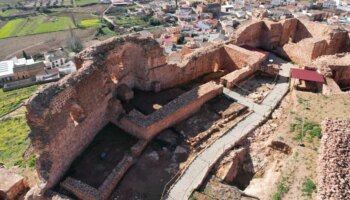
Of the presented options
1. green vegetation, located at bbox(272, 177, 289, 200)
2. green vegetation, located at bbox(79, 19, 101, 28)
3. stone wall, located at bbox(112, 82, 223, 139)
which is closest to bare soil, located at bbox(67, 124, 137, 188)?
stone wall, located at bbox(112, 82, 223, 139)

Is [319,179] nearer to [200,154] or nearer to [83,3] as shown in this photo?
[200,154]

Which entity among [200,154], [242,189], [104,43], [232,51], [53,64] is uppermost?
[104,43]

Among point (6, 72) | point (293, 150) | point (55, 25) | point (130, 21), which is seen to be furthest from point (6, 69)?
point (293, 150)

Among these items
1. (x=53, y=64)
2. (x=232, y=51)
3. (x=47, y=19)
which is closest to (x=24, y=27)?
(x=47, y=19)

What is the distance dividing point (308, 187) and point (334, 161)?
1830 millimetres

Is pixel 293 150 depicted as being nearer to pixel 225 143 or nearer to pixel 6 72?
pixel 225 143

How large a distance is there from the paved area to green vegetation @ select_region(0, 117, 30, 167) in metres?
17.5

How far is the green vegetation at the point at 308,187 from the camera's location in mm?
14273

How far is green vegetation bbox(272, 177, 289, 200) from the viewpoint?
14.4 m

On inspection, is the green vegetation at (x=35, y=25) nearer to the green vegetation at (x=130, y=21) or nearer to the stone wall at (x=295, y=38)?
the green vegetation at (x=130, y=21)

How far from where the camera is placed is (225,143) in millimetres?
19250

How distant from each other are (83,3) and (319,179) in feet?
470

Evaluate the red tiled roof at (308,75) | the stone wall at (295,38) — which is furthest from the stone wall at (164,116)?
the stone wall at (295,38)

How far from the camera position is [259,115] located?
21625 millimetres
